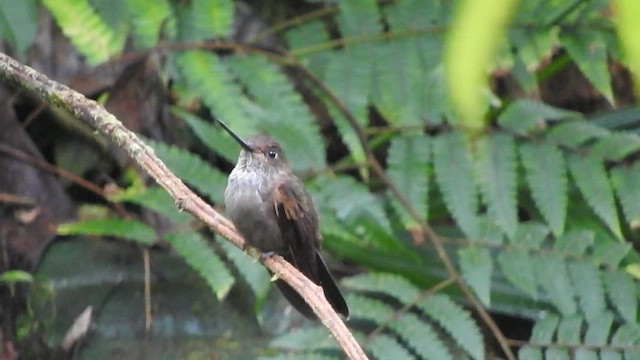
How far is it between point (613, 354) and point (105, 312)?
1.75 m

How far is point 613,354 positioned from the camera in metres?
2.84

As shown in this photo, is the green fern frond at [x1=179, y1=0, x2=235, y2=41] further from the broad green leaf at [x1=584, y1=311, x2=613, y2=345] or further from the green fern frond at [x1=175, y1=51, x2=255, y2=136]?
the broad green leaf at [x1=584, y1=311, x2=613, y2=345]

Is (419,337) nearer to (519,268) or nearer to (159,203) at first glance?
(519,268)

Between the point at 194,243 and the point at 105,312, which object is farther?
the point at 105,312

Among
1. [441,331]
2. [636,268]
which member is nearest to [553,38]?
[636,268]

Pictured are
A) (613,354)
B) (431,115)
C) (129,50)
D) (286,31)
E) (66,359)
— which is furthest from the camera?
(129,50)

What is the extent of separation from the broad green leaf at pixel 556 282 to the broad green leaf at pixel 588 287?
25 mm

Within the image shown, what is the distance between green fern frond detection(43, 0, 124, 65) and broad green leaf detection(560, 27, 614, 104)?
5.36 feet

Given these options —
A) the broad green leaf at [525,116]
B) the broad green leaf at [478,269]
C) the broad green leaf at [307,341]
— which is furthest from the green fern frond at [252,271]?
the broad green leaf at [525,116]

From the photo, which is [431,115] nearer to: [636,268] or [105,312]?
[636,268]

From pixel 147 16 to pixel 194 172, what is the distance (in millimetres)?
552

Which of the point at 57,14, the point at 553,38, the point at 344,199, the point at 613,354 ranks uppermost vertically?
the point at 57,14

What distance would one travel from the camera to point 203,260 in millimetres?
2871

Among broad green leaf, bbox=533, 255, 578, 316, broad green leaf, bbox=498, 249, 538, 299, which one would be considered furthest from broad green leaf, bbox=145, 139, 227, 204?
broad green leaf, bbox=533, 255, 578, 316
